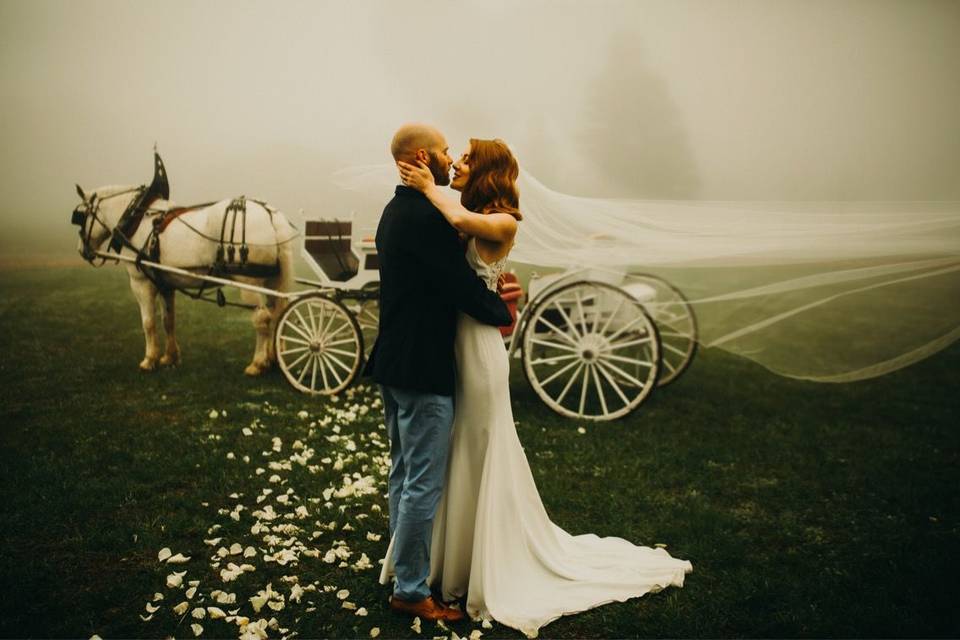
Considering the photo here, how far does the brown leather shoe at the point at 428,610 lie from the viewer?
2.40 metres

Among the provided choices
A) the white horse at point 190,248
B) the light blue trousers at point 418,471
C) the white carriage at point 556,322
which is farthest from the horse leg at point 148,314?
the light blue trousers at point 418,471

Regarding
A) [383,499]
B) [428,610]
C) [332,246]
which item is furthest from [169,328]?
[428,610]

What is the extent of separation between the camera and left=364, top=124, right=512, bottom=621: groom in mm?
2070

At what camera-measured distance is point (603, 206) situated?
4.48m

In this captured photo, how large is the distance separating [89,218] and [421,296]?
201 inches

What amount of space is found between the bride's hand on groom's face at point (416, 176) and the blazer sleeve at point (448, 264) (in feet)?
0.31

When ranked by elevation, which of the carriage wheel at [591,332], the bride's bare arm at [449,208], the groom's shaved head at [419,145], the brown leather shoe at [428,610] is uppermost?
the groom's shaved head at [419,145]

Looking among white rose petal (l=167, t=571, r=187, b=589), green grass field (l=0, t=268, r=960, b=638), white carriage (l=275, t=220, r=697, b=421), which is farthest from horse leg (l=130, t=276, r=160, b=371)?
white rose petal (l=167, t=571, r=187, b=589)

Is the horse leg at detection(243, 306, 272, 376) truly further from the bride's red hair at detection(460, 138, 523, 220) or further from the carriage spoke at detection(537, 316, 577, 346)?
the bride's red hair at detection(460, 138, 523, 220)

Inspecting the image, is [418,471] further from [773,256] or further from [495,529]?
[773,256]

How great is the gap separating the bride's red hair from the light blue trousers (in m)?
0.69

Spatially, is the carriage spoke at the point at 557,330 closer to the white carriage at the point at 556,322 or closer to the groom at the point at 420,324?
the white carriage at the point at 556,322

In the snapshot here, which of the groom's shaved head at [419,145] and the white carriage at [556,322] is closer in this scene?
the groom's shaved head at [419,145]

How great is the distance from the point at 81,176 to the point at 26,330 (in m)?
2.25
